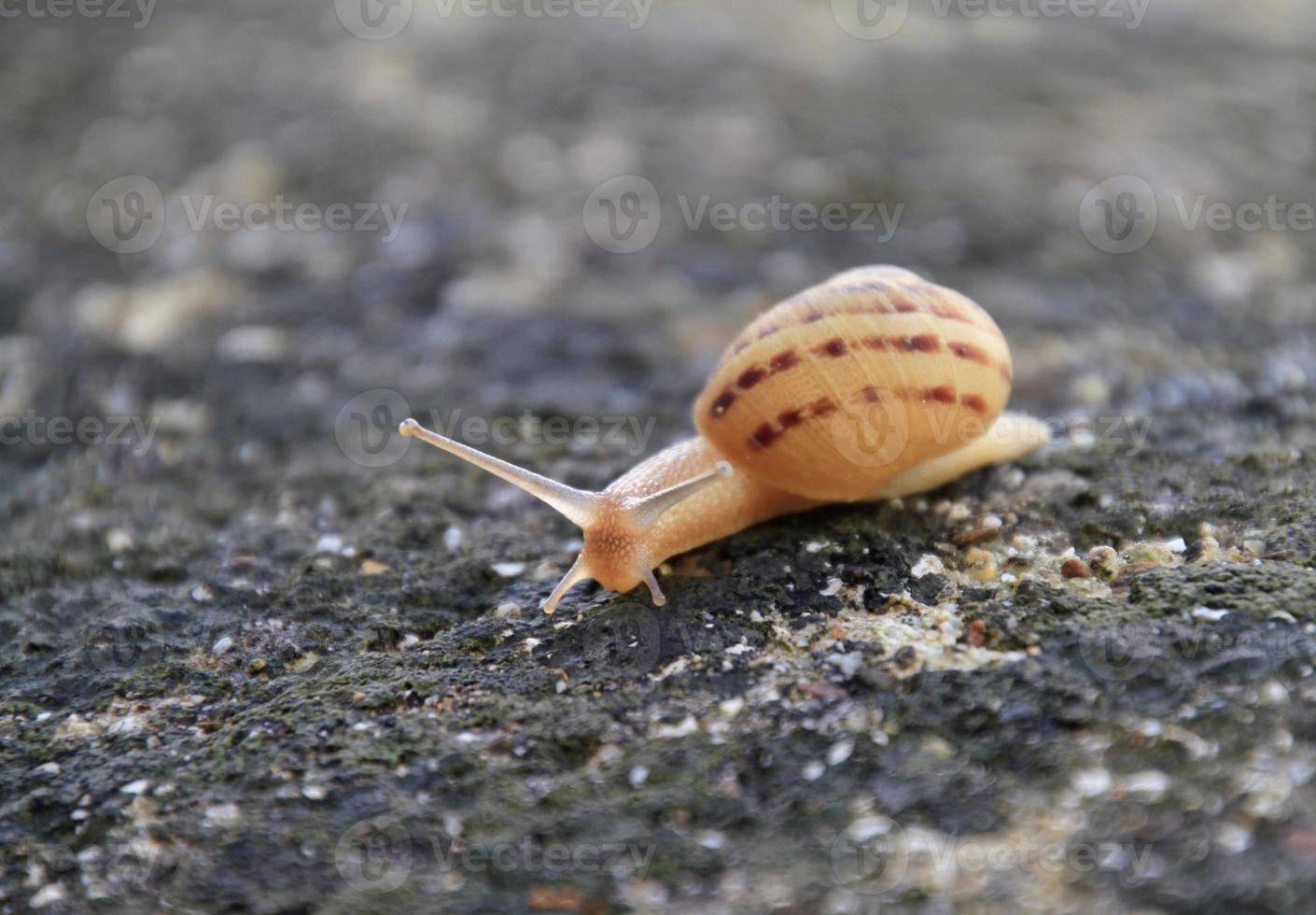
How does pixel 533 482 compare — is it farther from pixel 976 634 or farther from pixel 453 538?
pixel 976 634

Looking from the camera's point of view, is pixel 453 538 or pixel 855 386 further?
pixel 453 538

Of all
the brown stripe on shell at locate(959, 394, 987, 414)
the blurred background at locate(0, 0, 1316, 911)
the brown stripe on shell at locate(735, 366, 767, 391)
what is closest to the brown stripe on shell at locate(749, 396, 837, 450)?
the brown stripe on shell at locate(735, 366, 767, 391)

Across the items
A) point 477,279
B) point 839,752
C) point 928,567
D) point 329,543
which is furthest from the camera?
point 477,279

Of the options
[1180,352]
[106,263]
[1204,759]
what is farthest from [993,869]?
[106,263]

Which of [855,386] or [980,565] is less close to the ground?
[855,386]

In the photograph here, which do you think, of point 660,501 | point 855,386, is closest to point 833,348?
point 855,386

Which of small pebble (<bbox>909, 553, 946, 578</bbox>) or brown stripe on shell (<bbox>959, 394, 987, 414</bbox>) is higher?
brown stripe on shell (<bbox>959, 394, 987, 414</bbox>)

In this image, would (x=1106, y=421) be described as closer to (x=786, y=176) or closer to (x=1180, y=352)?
(x=1180, y=352)

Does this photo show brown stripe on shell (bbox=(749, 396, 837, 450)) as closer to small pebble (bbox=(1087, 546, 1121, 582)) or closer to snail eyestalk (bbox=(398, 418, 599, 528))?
snail eyestalk (bbox=(398, 418, 599, 528))
